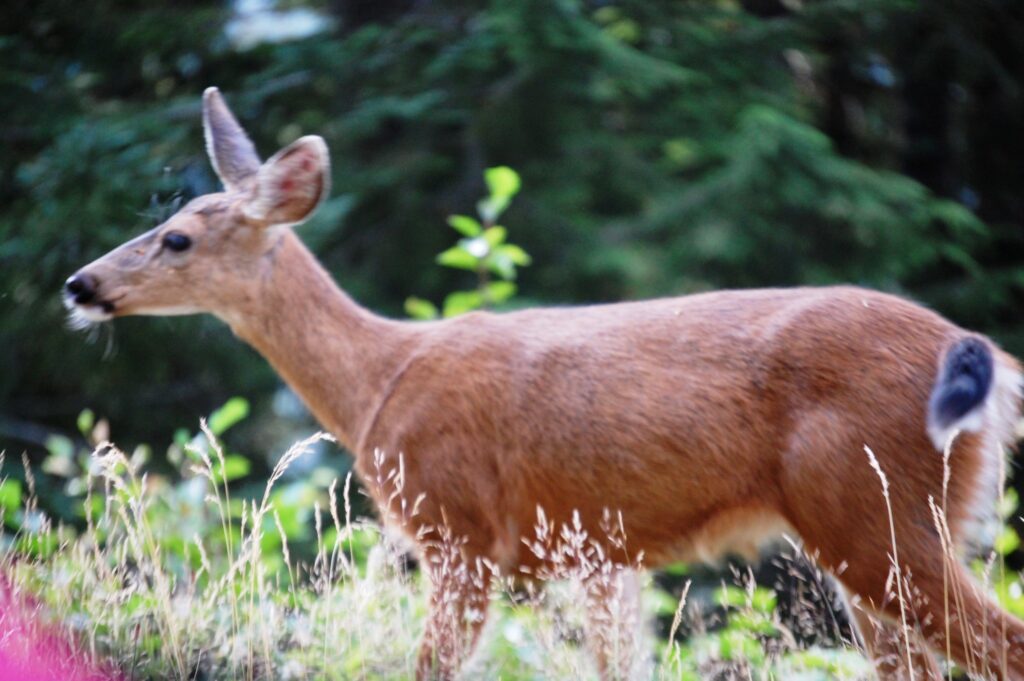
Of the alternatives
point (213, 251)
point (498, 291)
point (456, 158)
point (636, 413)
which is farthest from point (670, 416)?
point (456, 158)

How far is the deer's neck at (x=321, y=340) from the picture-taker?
4.92 meters

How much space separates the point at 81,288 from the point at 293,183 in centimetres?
93

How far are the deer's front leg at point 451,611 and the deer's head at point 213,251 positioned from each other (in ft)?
4.72

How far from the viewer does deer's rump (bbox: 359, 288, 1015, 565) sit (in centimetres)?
398

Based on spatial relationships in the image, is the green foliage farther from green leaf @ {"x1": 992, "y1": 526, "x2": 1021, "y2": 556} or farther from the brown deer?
green leaf @ {"x1": 992, "y1": 526, "x2": 1021, "y2": 556}

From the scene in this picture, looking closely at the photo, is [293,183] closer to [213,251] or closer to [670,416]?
[213,251]

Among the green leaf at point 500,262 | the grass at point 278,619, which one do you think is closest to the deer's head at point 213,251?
the grass at point 278,619

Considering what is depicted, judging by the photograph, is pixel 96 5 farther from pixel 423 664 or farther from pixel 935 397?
pixel 935 397

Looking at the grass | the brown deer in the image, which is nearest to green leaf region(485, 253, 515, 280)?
the brown deer

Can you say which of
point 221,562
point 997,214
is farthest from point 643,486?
point 997,214

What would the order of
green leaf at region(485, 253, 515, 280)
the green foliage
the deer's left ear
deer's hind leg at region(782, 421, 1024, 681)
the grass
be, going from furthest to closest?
green leaf at region(485, 253, 515, 280)
the green foliage
the deer's left ear
deer's hind leg at region(782, 421, 1024, 681)
the grass

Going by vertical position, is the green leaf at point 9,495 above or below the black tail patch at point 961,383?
below

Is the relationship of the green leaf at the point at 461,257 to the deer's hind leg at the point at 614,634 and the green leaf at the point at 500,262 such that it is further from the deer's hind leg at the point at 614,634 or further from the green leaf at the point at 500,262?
the deer's hind leg at the point at 614,634

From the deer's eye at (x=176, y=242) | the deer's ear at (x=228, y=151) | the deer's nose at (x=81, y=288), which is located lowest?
the deer's nose at (x=81, y=288)
